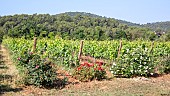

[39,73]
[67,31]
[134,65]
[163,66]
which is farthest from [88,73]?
[67,31]

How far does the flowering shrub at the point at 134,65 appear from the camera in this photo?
13.2m

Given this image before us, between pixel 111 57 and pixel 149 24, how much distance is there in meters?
154

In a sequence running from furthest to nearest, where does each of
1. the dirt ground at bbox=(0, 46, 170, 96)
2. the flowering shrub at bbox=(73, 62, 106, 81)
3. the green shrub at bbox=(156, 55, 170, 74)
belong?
the green shrub at bbox=(156, 55, 170, 74)
the flowering shrub at bbox=(73, 62, 106, 81)
the dirt ground at bbox=(0, 46, 170, 96)

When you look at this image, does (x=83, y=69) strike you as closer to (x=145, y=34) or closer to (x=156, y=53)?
(x=156, y=53)

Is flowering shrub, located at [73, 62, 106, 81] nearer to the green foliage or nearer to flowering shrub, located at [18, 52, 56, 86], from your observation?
flowering shrub, located at [18, 52, 56, 86]

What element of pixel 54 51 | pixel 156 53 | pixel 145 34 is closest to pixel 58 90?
pixel 54 51

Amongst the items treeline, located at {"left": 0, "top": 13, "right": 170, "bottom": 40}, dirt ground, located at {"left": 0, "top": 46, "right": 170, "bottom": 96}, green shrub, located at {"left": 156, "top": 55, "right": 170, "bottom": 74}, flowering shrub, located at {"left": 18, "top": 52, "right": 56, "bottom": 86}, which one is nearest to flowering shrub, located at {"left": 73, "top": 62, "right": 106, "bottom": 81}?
dirt ground, located at {"left": 0, "top": 46, "right": 170, "bottom": 96}

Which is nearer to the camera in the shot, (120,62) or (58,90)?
(58,90)

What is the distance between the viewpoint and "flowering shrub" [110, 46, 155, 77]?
1325 cm

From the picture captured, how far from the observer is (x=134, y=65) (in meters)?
13.5

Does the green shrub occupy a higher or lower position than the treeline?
lower

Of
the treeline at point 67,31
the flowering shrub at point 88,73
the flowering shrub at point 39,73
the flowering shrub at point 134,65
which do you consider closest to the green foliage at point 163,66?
the flowering shrub at point 134,65

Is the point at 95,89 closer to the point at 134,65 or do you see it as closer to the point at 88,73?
the point at 88,73

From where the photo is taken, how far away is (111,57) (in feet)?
66.6
